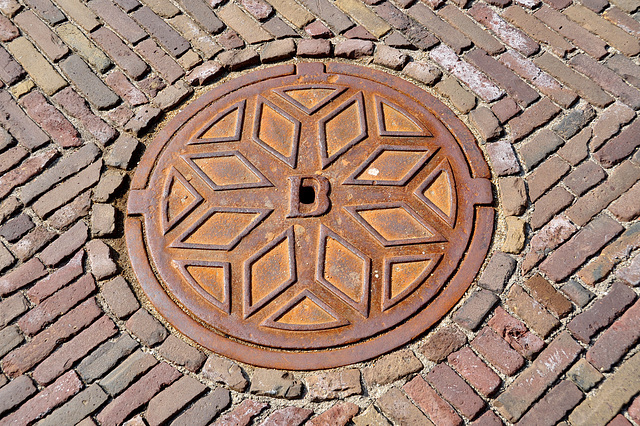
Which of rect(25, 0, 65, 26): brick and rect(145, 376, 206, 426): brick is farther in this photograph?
rect(25, 0, 65, 26): brick

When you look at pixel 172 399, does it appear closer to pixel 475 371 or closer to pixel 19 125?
pixel 475 371

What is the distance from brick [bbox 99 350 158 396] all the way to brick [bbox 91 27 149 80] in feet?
5.24

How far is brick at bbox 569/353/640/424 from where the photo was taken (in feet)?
7.60

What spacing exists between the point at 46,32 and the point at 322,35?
1.62m

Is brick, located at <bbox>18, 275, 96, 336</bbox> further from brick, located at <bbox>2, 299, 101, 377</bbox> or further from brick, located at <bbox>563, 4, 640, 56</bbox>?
brick, located at <bbox>563, 4, 640, 56</bbox>

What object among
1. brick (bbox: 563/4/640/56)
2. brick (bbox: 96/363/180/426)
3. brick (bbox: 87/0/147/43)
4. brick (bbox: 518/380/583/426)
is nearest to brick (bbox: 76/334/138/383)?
brick (bbox: 96/363/180/426)

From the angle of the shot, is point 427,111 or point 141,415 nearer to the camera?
point 141,415

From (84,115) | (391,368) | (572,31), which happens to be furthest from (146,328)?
(572,31)

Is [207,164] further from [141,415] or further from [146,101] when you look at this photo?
[141,415]

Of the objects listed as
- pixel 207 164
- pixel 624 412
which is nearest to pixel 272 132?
pixel 207 164

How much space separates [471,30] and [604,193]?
122cm

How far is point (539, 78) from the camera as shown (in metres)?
3.19

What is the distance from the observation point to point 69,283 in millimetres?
2707

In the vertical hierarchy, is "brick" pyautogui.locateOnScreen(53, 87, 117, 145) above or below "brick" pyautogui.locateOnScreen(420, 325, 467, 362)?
above
